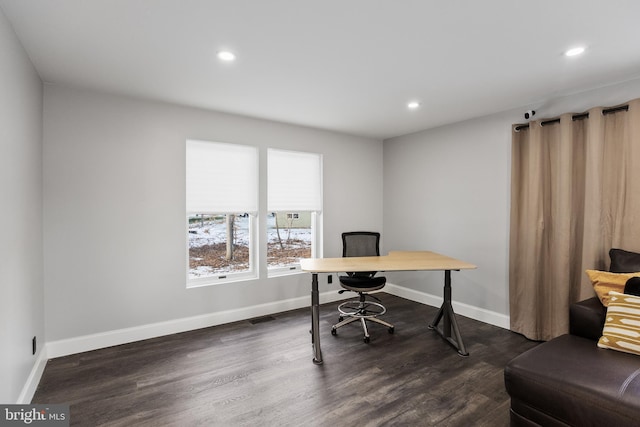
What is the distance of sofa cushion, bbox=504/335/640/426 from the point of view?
Answer: 4.99 ft

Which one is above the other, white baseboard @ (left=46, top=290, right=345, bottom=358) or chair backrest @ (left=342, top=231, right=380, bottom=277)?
chair backrest @ (left=342, top=231, right=380, bottom=277)

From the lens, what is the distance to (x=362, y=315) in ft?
12.0

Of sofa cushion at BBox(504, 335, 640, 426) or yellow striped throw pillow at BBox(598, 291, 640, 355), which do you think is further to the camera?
yellow striped throw pillow at BBox(598, 291, 640, 355)

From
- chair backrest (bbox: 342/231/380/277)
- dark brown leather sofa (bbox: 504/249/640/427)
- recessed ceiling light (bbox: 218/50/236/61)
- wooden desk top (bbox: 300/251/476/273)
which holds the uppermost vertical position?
recessed ceiling light (bbox: 218/50/236/61)

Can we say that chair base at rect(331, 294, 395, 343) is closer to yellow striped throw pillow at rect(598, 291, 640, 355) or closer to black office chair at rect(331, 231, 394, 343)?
black office chair at rect(331, 231, 394, 343)

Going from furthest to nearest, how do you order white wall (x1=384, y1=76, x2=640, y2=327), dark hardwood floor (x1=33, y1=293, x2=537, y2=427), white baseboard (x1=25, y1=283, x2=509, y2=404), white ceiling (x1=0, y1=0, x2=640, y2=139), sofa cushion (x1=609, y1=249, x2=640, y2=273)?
1. white wall (x1=384, y1=76, x2=640, y2=327)
2. white baseboard (x1=25, y1=283, x2=509, y2=404)
3. sofa cushion (x1=609, y1=249, x2=640, y2=273)
4. dark hardwood floor (x1=33, y1=293, x2=537, y2=427)
5. white ceiling (x1=0, y1=0, x2=640, y2=139)

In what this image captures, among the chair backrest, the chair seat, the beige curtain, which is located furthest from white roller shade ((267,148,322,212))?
the beige curtain

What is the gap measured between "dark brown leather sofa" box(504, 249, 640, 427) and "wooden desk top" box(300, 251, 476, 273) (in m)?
1.07

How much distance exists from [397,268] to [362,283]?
0.64 meters

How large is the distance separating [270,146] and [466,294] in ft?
10.6

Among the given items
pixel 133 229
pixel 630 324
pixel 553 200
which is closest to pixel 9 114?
pixel 133 229

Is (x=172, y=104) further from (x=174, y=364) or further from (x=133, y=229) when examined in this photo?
(x=174, y=364)

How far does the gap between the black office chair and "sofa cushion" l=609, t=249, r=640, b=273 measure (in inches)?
76.3

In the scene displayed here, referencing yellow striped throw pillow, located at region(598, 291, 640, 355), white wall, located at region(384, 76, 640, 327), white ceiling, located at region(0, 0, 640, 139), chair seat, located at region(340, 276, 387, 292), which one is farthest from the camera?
white wall, located at region(384, 76, 640, 327)
